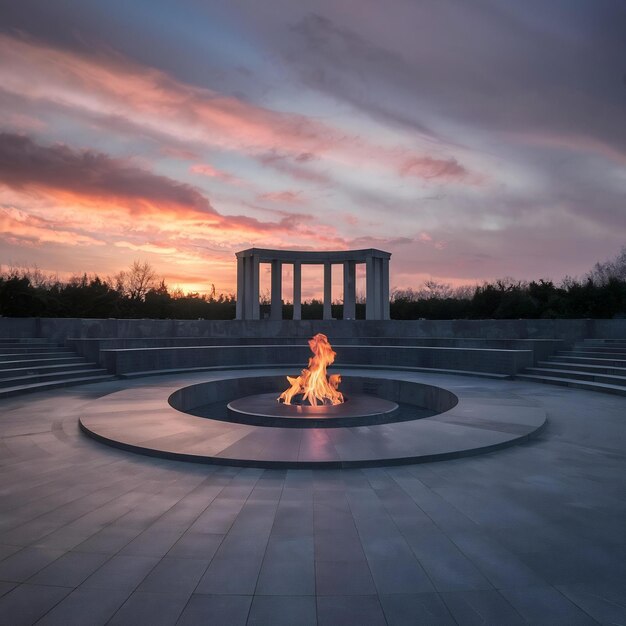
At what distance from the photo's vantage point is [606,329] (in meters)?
22.6

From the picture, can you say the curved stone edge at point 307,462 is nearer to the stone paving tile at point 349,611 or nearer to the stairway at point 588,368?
the stone paving tile at point 349,611

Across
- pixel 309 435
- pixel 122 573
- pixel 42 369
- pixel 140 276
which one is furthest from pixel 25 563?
pixel 140 276

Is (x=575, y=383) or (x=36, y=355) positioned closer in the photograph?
(x=575, y=383)

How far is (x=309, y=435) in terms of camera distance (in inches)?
343

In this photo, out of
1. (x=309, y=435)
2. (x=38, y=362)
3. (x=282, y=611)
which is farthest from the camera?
(x=38, y=362)

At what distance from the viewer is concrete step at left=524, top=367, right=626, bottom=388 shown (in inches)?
579

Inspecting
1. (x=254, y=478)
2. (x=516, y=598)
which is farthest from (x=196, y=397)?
(x=516, y=598)

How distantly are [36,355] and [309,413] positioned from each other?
1283 centimetres

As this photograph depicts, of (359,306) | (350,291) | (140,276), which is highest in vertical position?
(140,276)

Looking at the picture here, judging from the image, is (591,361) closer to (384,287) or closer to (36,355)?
(36,355)

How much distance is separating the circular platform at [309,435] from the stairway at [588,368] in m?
4.44

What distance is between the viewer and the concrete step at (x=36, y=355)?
17.0 m

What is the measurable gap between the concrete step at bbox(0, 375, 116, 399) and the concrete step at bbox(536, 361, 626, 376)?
17746mm

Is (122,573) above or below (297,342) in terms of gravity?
below
